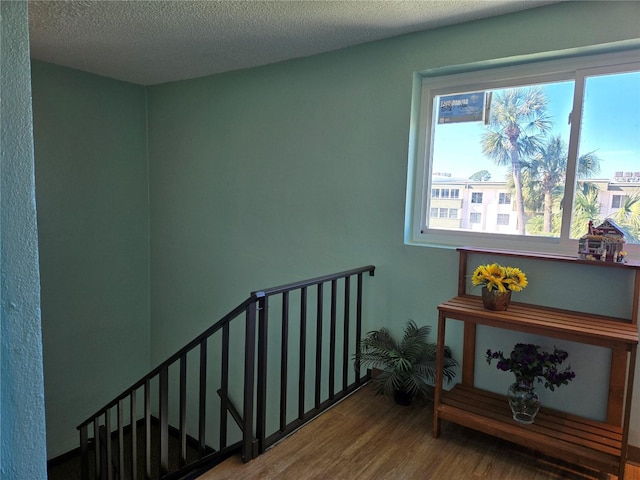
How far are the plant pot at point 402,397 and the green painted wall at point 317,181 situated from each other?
1.33 ft

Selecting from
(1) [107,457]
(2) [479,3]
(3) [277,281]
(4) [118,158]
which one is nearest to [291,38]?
(2) [479,3]

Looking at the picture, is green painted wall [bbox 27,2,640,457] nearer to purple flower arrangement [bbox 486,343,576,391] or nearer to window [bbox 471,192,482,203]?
purple flower arrangement [bbox 486,343,576,391]

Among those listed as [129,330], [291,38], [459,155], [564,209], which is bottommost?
[129,330]

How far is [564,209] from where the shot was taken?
2262 millimetres

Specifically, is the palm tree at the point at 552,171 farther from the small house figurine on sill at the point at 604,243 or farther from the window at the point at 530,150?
the small house figurine on sill at the point at 604,243

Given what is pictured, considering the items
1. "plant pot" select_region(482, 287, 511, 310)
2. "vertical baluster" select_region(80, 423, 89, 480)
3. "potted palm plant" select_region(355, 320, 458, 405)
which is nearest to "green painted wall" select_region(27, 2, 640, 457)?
"potted palm plant" select_region(355, 320, 458, 405)

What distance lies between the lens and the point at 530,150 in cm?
235

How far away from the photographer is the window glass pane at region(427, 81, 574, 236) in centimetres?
229

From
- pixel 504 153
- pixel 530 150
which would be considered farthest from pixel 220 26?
pixel 530 150

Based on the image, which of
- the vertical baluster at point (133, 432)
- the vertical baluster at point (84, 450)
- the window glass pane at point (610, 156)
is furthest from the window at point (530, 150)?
the vertical baluster at point (84, 450)

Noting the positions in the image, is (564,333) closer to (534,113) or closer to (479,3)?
(534,113)

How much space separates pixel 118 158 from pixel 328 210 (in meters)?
2.21

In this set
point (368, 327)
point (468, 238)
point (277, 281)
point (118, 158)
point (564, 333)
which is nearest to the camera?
point (564, 333)

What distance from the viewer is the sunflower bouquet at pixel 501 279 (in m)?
2.05
